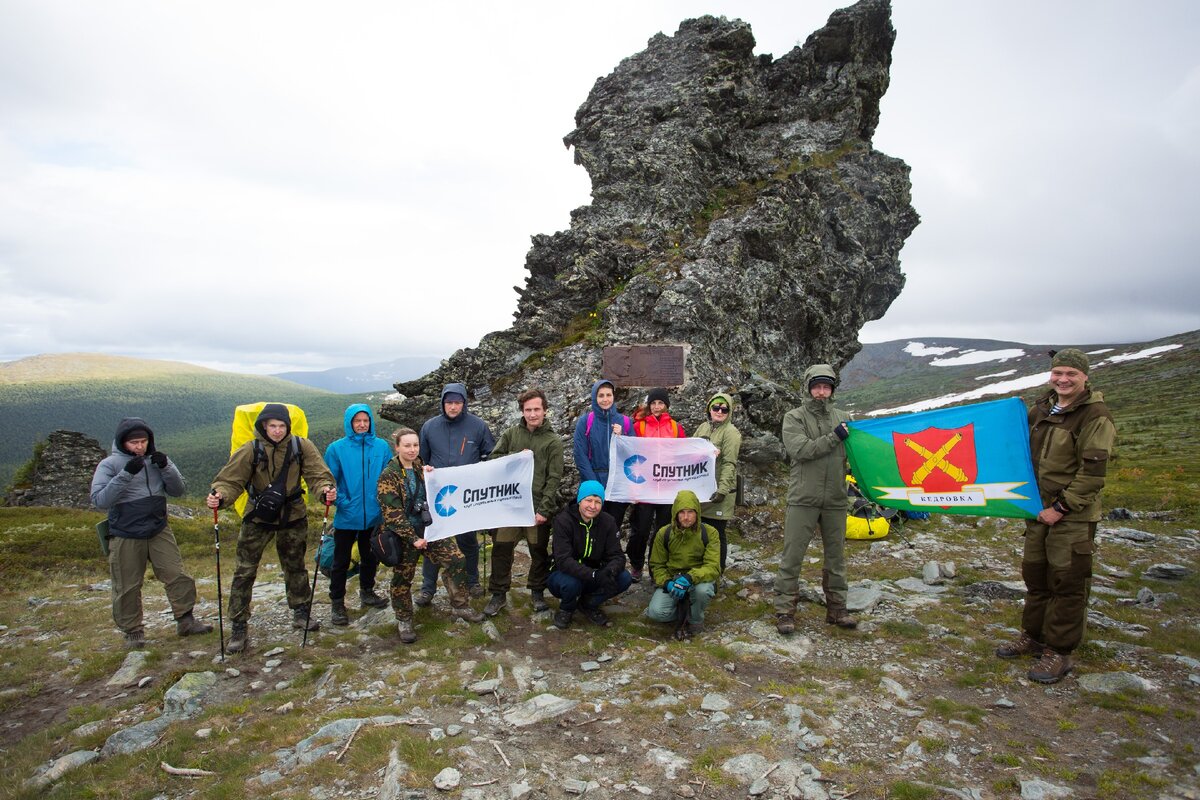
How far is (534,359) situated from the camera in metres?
16.5

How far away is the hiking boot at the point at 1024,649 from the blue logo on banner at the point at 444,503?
852 centimetres

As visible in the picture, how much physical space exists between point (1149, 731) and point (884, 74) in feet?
77.2

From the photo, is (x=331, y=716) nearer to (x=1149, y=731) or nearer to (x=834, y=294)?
(x=1149, y=731)

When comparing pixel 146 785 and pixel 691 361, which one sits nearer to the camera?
pixel 146 785

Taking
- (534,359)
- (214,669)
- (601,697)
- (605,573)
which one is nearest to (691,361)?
(534,359)

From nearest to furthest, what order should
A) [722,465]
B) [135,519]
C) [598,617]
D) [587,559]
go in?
[135,519], [587,559], [598,617], [722,465]

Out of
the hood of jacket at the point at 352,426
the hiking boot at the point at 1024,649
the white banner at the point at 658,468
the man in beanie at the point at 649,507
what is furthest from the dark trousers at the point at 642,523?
the hiking boot at the point at 1024,649

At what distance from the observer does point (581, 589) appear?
930cm

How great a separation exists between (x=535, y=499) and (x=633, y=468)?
2.05 meters

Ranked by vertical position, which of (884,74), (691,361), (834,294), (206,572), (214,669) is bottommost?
(206,572)

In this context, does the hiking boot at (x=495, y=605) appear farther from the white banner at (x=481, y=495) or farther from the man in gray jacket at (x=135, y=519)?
the man in gray jacket at (x=135, y=519)

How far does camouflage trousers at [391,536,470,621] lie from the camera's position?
904cm

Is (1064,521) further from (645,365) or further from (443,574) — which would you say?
(645,365)

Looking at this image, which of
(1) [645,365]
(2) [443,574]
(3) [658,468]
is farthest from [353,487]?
(1) [645,365]
